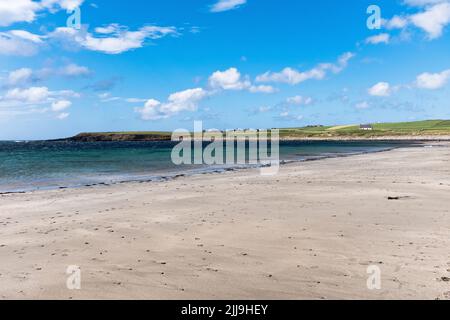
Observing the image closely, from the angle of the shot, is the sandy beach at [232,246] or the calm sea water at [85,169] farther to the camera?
the calm sea water at [85,169]

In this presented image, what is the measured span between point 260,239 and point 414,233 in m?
4.95

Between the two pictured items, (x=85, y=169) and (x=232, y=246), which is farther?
(x=85, y=169)

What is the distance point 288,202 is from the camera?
1903cm

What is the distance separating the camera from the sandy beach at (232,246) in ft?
27.6

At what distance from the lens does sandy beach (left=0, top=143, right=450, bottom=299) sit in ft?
27.6

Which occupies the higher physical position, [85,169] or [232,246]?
[85,169]

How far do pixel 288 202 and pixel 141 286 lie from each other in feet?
38.0

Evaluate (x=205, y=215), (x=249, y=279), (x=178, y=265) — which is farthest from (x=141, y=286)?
(x=205, y=215)

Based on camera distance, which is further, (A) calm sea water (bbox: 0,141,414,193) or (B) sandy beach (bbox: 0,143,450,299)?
(A) calm sea water (bbox: 0,141,414,193)

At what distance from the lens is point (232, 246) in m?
11.6

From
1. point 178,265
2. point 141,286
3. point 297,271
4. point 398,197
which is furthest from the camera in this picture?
point 398,197
